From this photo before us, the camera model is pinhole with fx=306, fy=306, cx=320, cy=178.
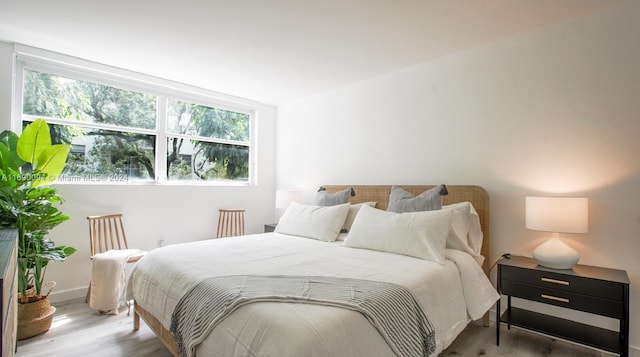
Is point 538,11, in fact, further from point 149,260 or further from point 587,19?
point 149,260

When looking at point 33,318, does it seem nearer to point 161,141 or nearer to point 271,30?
point 161,141

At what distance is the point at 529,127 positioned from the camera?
8.45 feet

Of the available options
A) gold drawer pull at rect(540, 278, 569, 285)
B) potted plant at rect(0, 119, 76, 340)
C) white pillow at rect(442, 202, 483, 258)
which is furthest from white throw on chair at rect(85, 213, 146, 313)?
gold drawer pull at rect(540, 278, 569, 285)

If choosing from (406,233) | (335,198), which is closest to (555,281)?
(406,233)

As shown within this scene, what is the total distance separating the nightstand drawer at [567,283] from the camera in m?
1.90

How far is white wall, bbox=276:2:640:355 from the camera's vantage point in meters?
2.18

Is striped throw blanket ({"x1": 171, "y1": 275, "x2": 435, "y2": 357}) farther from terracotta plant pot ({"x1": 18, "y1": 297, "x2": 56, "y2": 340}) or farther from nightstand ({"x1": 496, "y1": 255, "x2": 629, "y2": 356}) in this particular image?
terracotta plant pot ({"x1": 18, "y1": 297, "x2": 56, "y2": 340})

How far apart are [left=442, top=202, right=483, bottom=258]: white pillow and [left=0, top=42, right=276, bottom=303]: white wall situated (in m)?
2.96

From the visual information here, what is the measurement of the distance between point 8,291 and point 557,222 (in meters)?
2.91

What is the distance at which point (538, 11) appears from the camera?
2.25 meters

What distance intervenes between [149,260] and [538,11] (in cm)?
342

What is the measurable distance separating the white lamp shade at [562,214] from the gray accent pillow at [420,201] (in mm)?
724

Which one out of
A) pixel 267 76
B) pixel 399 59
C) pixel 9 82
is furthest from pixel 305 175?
pixel 9 82

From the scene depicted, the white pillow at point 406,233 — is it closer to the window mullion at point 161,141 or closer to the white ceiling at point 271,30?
the white ceiling at point 271,30
